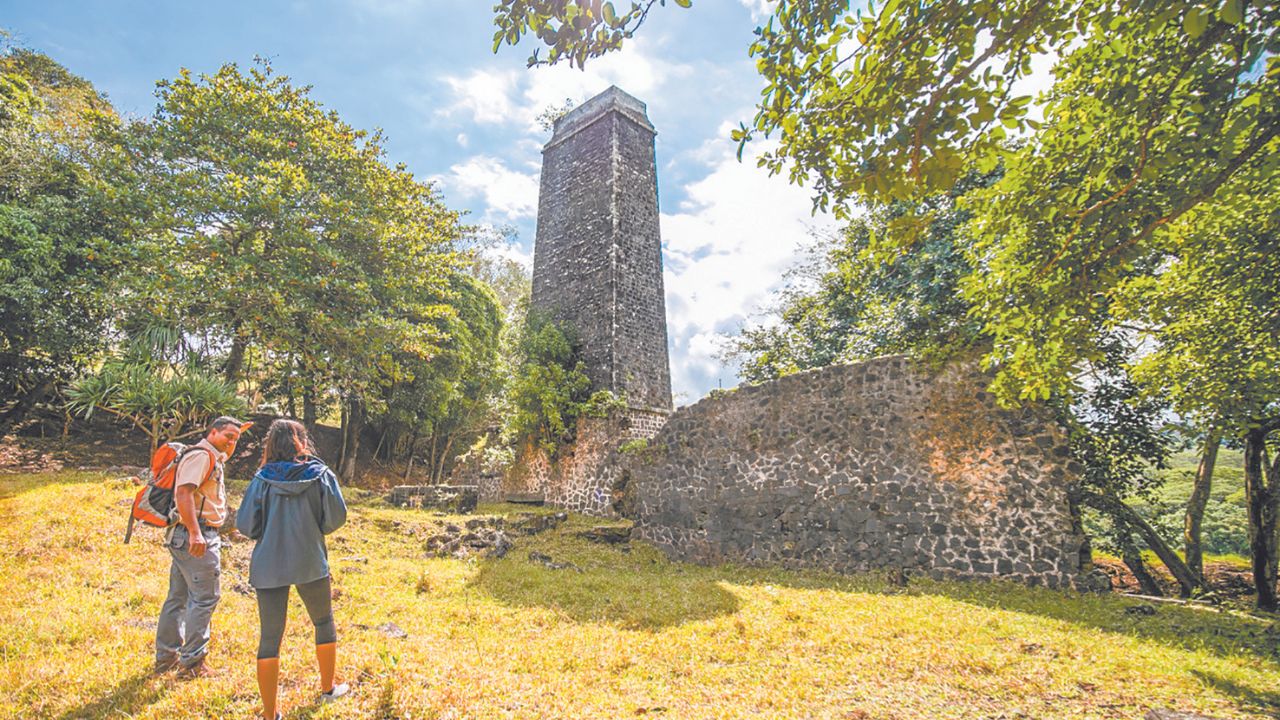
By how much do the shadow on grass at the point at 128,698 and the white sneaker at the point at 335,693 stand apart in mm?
1026

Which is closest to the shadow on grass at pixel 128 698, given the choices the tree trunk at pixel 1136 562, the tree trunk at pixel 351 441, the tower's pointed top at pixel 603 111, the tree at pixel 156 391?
the tree at pixel 156 391

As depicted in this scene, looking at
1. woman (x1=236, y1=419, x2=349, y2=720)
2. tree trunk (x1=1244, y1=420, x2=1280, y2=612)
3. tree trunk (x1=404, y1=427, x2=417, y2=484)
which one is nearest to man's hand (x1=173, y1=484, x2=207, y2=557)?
woman (x1=236, y1=419, x2=349, y2=720)

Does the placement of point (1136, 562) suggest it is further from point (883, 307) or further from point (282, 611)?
point (282, 611)

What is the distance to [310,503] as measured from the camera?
130 inches

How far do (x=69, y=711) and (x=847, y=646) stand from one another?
5.69 meters

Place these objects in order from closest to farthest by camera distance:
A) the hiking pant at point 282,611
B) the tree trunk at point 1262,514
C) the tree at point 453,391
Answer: the hiking pant at point 282,611, the tree trunk at point 1262,514, the tree at point 453,391

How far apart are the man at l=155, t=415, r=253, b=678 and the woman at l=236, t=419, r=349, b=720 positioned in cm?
57

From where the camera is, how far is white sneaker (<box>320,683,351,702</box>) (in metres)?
3.27

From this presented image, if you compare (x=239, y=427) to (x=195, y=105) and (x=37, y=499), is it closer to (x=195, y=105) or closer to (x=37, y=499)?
(x=37, y=499)

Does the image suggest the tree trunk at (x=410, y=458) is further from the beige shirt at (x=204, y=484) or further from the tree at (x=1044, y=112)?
the tree at (x=1044, y=112)

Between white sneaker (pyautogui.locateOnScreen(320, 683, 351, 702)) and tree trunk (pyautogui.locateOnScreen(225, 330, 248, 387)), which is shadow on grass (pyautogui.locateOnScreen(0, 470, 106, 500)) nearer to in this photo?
tree trunk (pyautogui.locateOnScreen(225, 330, 248, 387))

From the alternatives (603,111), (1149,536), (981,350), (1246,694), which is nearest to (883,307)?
(981,350)

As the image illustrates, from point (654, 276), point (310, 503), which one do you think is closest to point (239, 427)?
point (310, 503)

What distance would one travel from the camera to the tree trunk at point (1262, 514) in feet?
26.3
